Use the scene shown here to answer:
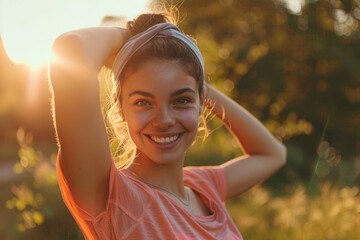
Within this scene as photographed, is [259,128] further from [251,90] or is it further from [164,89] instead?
[251,90]

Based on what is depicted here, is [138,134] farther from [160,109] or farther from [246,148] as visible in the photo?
[246,148]

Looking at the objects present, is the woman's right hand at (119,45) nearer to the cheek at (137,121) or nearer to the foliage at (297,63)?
the cheek at (137,121)

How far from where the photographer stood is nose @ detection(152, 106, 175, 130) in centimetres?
184

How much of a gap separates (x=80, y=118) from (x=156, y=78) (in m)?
0.42

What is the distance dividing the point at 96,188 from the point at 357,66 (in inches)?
481

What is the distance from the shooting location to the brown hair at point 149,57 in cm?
188

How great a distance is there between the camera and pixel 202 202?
228cm

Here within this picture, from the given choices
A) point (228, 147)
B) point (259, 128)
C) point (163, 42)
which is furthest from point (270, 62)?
point (163, 42)

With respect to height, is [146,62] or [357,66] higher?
[146,62]

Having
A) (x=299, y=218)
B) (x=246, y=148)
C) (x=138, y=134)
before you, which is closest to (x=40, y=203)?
(x=246, y=148)

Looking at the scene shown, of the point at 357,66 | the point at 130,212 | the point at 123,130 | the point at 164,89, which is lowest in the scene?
the point at 357,66

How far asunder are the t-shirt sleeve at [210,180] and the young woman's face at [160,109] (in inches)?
17.3

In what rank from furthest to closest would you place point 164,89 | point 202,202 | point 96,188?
point 202,202 → point 164,89 → point 96,188

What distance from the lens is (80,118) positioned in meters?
1.52
